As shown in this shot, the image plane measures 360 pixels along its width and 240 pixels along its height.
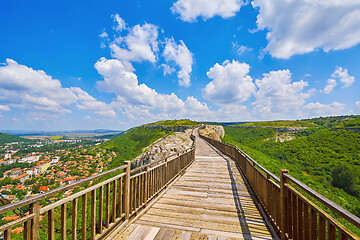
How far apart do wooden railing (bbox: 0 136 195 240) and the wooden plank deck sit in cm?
33

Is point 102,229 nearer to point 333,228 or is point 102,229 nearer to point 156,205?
point 156,205

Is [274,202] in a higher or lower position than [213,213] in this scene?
higher

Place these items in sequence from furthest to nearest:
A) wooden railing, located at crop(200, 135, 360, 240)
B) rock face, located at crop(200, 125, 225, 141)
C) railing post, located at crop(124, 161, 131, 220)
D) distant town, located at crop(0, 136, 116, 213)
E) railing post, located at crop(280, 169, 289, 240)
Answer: rock face, located at crop(200, 125, 225, 141)
distant town, located at crop(0, 136, 116, 213)
railing post, located at crop(124, 161, 131, 220)
railing post, located at crop(280, 169, 289, 240)
wooden railing, located at crop(200, 135, 360, 240)

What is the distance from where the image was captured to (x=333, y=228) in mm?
1678

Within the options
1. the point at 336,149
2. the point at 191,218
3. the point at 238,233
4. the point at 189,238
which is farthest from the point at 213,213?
the point at 336,149

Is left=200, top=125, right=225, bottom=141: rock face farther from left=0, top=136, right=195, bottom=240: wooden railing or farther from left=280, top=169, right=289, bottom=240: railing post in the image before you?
left=280, top=169, right=289, bottom=240: railing post

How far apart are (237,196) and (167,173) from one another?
8.08 ft

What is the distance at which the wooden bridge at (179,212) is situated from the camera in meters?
1.87

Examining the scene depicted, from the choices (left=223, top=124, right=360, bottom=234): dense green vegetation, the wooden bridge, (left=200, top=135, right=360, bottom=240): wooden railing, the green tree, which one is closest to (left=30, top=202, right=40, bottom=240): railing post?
the wooden bridge

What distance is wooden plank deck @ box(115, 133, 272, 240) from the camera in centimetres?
314

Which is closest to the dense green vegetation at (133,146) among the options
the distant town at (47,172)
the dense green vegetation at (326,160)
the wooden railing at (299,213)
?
the distant town at (47,172)

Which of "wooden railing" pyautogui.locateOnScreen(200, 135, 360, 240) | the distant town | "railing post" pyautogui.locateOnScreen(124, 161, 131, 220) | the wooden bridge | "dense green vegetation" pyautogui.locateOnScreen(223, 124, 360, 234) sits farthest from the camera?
"dense green vegetation" pyautogui.locateOnScreen(223, 124, 360, 234)

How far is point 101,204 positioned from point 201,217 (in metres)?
2.28

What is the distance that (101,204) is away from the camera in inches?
111
